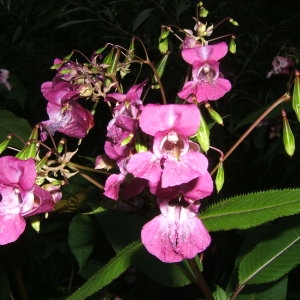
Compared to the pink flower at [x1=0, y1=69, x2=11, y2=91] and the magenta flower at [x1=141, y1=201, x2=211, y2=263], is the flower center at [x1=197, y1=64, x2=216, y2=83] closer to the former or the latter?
the magenta flower at [x1=141, y1=201, x2=211, y2=263]

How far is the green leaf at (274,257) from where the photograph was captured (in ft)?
4.09

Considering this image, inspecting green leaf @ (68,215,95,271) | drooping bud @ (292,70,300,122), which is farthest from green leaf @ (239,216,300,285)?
green leaf @ (68,215,95,271)

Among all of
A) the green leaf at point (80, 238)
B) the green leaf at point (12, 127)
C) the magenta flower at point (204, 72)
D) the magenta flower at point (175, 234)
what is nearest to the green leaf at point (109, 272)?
the magenta flower at point (175, 234)

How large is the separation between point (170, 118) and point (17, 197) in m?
0.33

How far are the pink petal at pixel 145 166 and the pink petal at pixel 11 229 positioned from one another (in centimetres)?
25

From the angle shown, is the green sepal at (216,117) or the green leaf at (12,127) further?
the green leaf at (12,127)

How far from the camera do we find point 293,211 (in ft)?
2.76

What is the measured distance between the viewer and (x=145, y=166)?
79 cm

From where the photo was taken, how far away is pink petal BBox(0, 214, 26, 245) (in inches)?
34.1

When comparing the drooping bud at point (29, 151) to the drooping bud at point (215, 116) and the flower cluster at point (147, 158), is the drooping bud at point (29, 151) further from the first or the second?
the drooping bud at point (215, 116)

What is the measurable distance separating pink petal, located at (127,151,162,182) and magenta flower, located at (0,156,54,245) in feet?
0.58

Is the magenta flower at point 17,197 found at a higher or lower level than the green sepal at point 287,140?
lower

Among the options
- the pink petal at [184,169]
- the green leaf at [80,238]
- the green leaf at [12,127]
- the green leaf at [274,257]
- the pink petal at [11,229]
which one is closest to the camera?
the pink petal at [184,169]

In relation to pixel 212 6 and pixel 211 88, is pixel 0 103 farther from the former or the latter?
pixel 211 88
